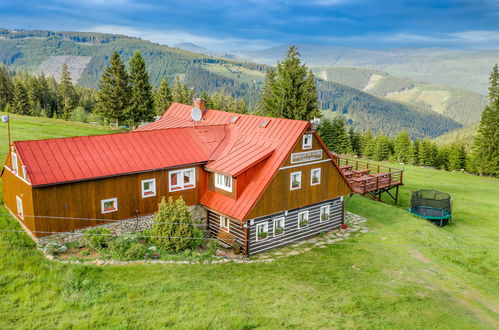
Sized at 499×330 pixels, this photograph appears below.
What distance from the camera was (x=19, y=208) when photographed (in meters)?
21.7

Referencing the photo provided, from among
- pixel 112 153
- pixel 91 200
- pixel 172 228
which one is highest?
pixel 112 153

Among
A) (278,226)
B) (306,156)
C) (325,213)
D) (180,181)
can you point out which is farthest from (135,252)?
(325,213)

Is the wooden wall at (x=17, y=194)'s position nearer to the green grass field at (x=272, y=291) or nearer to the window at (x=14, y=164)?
the window at (x=14, y=164)

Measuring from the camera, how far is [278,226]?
78.3ft

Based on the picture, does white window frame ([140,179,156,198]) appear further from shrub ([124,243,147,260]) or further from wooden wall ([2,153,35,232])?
wooden wall ([2,153,35,232])

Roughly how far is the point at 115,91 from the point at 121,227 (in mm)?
43668

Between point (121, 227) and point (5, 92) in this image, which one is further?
point (5, 92)

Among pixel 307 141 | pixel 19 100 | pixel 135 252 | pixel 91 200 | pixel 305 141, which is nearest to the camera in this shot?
pixel 135 252

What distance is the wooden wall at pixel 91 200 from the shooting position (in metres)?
19.4

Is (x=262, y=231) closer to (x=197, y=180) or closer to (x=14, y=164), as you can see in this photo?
(x=197, y=180)

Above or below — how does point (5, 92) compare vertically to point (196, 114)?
above

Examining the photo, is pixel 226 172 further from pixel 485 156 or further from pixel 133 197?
pixel 485 156

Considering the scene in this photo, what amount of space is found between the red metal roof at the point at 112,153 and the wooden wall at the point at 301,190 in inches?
210

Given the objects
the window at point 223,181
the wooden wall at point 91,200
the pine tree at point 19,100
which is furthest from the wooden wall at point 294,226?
the pine tree at point 19,100
